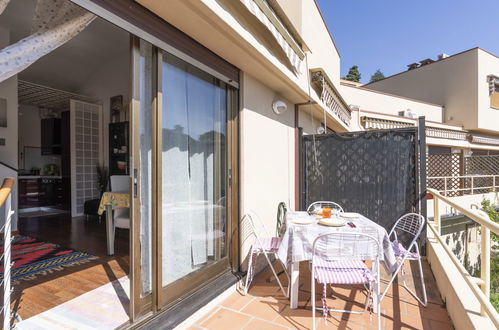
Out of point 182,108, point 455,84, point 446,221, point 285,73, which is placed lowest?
point 446,221

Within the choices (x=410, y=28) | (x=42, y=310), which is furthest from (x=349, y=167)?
(x=410, y=28)

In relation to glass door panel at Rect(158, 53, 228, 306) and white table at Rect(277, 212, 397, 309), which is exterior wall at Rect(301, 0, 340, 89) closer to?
glass door panel at Rect(158, 53, 228, 306)

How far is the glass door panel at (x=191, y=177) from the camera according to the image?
97.9 inches

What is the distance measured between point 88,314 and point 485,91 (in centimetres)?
2053

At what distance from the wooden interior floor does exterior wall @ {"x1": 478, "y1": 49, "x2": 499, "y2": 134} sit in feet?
62.7

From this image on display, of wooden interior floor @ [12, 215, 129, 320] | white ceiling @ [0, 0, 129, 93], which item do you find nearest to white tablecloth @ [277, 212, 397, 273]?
wooden interior floor @ [12, 215, 129, 320]

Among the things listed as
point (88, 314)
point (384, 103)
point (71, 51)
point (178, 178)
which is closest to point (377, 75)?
point (384, 103)

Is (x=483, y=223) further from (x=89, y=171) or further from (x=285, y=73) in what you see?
(x=89, y=171)

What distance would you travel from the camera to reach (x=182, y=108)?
2723 millimetres

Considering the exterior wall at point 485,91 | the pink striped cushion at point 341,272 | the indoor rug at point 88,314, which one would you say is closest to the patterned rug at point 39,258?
the indoor rug at point 88,314

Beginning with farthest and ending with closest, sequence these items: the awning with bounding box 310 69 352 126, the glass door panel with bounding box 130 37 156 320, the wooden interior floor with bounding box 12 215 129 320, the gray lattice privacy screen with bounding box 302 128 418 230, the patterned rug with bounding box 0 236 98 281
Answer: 1. the awning with bounding box 310 69 352 126
2. the gray lattice privacy screen with bounding box 302 128 418 230
3. the patterned rug with bounding box 0 236 98 281
4. the wooden interior floor with bounding box 12 215 129 320
5. the glass door panel with bounding box 130 37 156 320

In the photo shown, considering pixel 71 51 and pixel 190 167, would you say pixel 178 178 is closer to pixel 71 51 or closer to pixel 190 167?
pixel 190 167

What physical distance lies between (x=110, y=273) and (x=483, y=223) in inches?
150

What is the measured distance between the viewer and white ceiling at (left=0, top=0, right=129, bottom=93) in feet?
15.7
